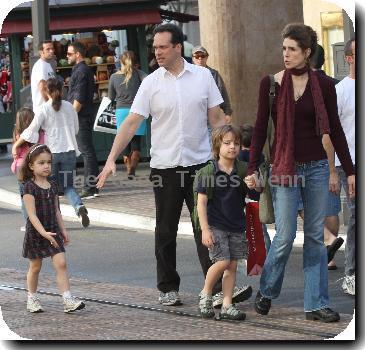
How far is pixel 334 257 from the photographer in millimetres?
12336

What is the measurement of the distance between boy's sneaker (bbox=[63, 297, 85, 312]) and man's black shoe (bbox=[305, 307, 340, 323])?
1683 mm

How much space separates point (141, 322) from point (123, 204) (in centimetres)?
742

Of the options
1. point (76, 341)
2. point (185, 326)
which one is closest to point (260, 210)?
point (185, 326)

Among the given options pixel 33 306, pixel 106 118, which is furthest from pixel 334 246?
pixel 106 118

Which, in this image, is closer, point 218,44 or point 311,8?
point 218,44

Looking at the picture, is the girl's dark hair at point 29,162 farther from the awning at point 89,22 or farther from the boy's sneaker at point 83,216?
the awning at point 89,22

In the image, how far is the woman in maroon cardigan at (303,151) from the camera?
29.9ft

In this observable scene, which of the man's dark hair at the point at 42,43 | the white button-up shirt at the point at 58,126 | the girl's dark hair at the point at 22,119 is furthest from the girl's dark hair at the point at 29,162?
the man's dark hair at the point at 42,43

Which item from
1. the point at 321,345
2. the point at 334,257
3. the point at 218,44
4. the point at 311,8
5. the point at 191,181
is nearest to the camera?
the point at 321,345

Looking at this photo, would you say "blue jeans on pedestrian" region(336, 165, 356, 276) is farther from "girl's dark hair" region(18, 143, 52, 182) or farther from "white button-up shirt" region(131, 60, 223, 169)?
"girl's dark hair" region(18, 143, 52, 182)

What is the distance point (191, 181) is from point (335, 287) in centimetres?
167

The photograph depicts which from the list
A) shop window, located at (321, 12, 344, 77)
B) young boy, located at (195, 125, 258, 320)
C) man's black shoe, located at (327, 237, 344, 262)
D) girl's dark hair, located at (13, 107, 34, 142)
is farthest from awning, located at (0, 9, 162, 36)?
shop window, located at (321, 12, 344, 77)

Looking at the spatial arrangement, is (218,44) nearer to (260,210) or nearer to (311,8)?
(260,210)

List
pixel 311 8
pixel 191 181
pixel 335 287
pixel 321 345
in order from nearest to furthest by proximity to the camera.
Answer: pixel 321 345 → pixel 191 181 → pixel 335 287 → pixel 311 8
